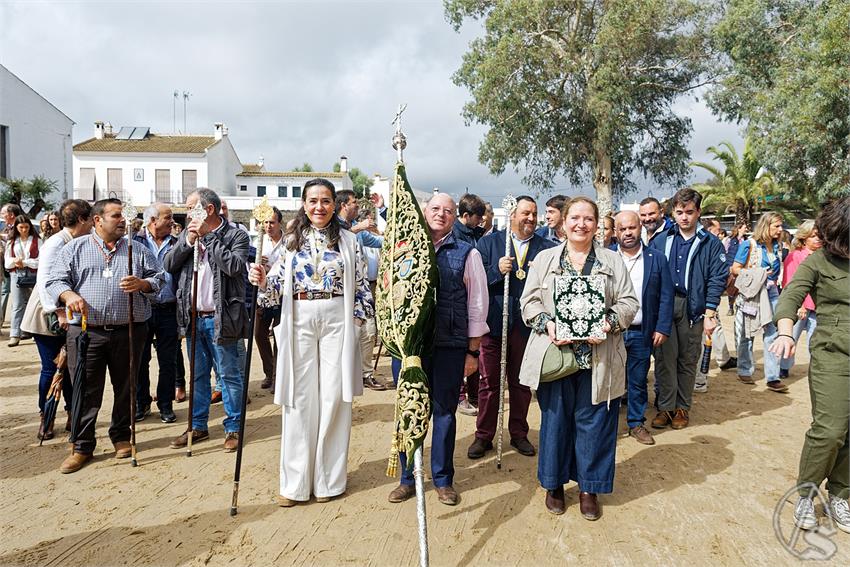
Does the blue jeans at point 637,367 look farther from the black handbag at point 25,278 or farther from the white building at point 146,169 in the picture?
the white building at point 146,169

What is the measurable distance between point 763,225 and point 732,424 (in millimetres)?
3178

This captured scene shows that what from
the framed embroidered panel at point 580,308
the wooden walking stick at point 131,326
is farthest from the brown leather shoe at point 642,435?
the wooden walking stick at point 131,326

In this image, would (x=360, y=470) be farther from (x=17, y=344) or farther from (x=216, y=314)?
(x=17, y=344)

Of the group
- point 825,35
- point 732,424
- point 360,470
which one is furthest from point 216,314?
point 825,35

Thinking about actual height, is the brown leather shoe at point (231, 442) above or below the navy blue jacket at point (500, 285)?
below

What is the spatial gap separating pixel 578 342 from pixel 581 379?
29 centimetres

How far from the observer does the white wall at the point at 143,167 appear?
4341 centimetres

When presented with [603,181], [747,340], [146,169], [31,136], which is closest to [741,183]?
[603,181]

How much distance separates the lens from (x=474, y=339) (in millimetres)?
3941

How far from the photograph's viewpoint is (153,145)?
45.0 m

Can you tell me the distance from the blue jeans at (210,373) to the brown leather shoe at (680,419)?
4223 millimetres

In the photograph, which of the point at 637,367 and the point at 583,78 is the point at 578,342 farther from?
the point at 583,78

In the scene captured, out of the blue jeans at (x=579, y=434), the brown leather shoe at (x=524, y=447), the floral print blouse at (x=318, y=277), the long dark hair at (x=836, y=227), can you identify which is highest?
the long dark hair at (x=836, y=227)

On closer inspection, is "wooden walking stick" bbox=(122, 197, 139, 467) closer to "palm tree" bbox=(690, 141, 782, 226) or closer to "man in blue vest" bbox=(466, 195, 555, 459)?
"man in blue vest" bbox=(466, 195, 555, 459)
